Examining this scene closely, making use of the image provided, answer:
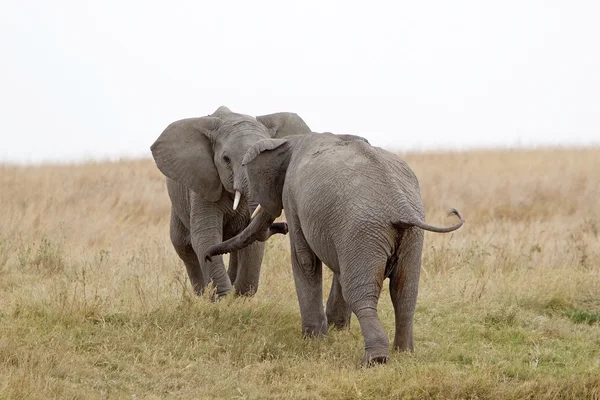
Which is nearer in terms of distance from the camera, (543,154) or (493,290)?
(493,290)

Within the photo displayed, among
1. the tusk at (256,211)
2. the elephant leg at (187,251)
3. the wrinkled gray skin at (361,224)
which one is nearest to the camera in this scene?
the wrinkled gray skin at (361,224)

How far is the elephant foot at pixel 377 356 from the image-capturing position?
6.96 metres

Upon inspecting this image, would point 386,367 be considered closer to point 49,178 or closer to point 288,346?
point 288,346

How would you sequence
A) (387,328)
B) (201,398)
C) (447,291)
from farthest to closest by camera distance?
(447,291), (387,328), (201,398)

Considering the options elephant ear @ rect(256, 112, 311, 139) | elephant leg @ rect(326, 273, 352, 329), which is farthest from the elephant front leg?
elephant ear @ rect(256, 112, 311, 139)

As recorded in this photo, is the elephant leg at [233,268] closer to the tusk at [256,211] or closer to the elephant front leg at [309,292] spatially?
the tusk at [256,211]

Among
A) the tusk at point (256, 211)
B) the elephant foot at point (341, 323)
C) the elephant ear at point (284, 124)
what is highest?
the elephant ear at point (284, 124)

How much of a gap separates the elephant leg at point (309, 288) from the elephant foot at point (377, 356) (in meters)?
1.08

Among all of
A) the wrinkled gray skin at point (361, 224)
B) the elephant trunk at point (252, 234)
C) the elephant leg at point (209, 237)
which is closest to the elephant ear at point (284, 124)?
the elephant leg at point (209, 237)

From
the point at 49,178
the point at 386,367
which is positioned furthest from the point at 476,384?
the point at 49,178

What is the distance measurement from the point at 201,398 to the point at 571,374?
2490 millimetres

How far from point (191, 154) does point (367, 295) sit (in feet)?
10.0

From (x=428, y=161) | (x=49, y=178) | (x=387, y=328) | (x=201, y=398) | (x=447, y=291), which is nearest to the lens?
(x=201, y=398)

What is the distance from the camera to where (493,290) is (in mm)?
10281
